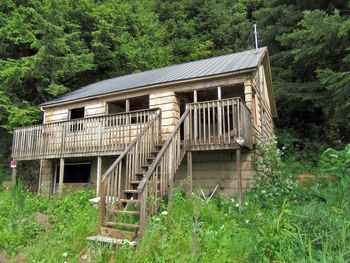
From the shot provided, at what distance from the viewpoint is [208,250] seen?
4.13m

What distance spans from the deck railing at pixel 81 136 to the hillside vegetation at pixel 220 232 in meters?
2.85

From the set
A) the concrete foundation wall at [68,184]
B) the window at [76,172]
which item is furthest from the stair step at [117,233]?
the window at [76,172]

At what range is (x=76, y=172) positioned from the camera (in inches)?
523

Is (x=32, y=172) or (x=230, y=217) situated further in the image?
(x=32, y=172)

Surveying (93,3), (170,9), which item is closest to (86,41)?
(93,3)

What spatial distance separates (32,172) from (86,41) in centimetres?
986

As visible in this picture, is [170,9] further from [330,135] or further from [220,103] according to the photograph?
[220,103]

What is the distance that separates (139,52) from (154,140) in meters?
13.1

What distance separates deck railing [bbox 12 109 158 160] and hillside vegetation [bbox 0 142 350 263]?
2845 mm

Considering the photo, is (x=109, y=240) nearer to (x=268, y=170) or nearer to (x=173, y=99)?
(x=268, y=170)

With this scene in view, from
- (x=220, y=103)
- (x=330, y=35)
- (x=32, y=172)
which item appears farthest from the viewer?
(x=32, y=172)

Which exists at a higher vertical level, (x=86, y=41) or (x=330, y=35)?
(x=86, y=41)

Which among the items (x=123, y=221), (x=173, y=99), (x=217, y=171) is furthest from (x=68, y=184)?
(x=123, y=221)

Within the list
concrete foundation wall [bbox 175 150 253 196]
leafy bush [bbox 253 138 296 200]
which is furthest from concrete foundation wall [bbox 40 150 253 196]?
leafy bush [bbox 253 138 296 200]
